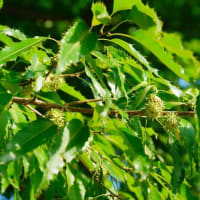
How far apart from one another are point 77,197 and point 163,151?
3.30 metres

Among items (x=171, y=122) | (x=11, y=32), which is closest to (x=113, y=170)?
(x=171, y=122)

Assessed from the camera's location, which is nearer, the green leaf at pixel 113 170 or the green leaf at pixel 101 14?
the green leaf at pixel 101 14

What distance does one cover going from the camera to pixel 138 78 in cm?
135

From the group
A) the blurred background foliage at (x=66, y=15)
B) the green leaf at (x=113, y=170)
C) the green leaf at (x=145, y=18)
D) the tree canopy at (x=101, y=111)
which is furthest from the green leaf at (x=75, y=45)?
the blurred background foliage at (x=66, y=15)

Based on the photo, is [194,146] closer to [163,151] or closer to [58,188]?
[58,188]

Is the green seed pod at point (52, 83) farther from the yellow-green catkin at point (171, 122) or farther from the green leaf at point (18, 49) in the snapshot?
the yellow-green catkin at point (171, 122)

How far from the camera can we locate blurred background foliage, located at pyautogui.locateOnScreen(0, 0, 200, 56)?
16.1 feet

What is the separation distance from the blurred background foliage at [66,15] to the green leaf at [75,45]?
3634 millimetres

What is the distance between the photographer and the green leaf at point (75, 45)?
0.97 m

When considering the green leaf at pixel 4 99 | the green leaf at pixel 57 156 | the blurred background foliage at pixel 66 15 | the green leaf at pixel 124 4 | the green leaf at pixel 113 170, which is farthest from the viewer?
the blurred background foliage at pixel 66 15

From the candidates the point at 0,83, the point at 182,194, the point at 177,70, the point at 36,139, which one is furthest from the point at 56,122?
the point at 182,194

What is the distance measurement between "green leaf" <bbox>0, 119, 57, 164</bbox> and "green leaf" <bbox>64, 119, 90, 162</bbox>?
6 cm

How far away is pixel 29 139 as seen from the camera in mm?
1046

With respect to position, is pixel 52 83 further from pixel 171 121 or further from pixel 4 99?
pixel 171 121
